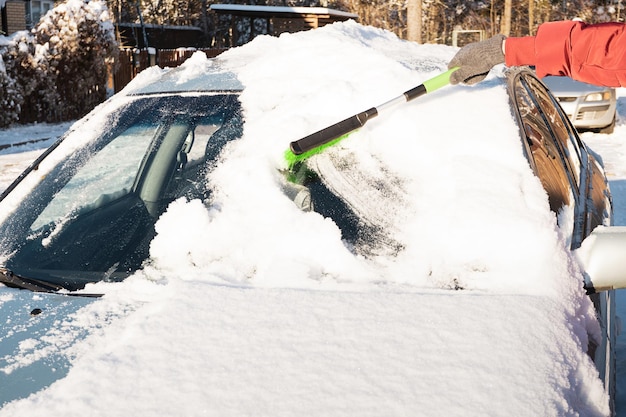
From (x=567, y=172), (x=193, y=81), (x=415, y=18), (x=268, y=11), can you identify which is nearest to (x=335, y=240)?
(x=193, y=81)

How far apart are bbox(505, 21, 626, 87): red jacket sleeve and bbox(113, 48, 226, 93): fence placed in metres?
17.7

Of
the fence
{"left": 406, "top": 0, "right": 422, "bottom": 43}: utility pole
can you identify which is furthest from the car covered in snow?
the fence

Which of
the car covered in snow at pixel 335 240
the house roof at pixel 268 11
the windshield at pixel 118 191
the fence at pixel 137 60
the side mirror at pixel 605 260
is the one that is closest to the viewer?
the car covered in snow at pixel 335 240

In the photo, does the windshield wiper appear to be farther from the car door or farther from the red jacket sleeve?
the red jacket sleeve

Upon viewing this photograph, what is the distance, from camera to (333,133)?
8.45 ft

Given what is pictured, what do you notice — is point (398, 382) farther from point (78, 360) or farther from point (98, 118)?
point (98, 118)

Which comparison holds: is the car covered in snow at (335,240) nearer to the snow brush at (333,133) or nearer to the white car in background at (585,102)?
the snow brush at (333,133)

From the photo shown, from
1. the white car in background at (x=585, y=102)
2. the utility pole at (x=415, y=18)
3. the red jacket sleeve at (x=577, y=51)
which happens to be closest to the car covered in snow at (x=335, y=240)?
the red jacket sleeve at (x=577, y=51)

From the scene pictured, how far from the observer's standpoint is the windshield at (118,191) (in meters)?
2.52

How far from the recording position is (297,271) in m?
2.23

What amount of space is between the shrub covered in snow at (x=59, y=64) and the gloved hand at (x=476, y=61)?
43.8 ft

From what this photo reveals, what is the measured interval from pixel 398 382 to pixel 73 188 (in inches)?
73.7

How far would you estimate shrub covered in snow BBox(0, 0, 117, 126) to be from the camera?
49.4 feet

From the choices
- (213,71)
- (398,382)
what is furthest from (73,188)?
(398,382)
